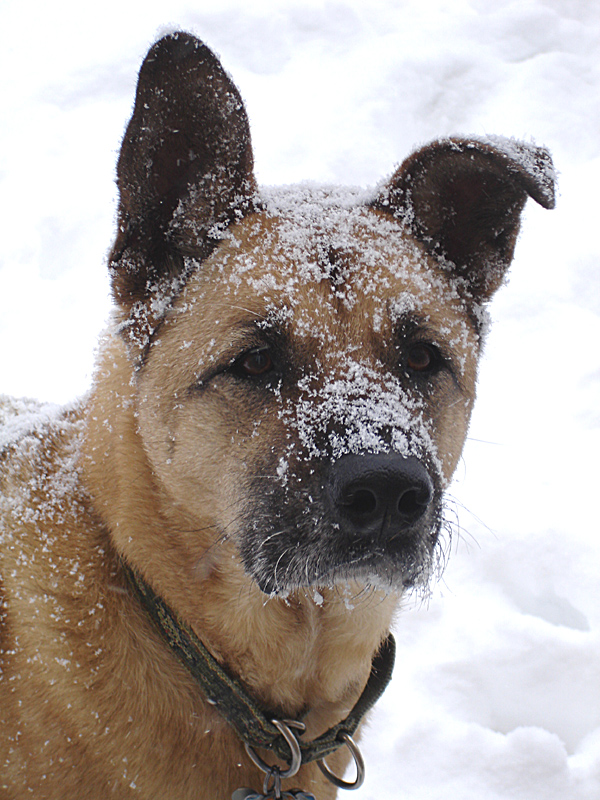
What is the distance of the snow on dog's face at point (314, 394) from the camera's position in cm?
192

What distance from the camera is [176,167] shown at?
2.39 m

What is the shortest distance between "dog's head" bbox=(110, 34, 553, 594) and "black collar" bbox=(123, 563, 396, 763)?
0.96ft

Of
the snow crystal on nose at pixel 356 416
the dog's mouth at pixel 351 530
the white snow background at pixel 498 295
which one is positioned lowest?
the white snow background at pixel 498 295

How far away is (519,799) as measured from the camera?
307 cm

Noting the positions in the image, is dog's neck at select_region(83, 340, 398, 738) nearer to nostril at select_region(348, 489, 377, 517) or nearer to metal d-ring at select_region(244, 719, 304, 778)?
metal d-ring at select_region(244, 719, 304, 778)

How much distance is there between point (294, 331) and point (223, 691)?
3.74ft

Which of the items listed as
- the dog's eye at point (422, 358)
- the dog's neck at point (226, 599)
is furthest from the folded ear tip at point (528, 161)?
the dog's neck at point (226, 599)

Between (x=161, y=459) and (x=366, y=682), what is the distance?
44.5 inches

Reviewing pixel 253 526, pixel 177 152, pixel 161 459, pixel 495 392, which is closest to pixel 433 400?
pixel 253 526

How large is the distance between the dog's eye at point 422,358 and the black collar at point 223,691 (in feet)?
3.69

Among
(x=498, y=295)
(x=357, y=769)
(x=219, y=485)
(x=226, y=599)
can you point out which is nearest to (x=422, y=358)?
(x=219, y=485)


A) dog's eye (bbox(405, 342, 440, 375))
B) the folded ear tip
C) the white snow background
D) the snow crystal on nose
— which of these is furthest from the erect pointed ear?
the white snow background

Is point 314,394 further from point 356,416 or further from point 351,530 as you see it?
point 351,530

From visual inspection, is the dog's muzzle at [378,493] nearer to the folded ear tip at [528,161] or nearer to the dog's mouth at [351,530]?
the dog's mouth at [351,530]
